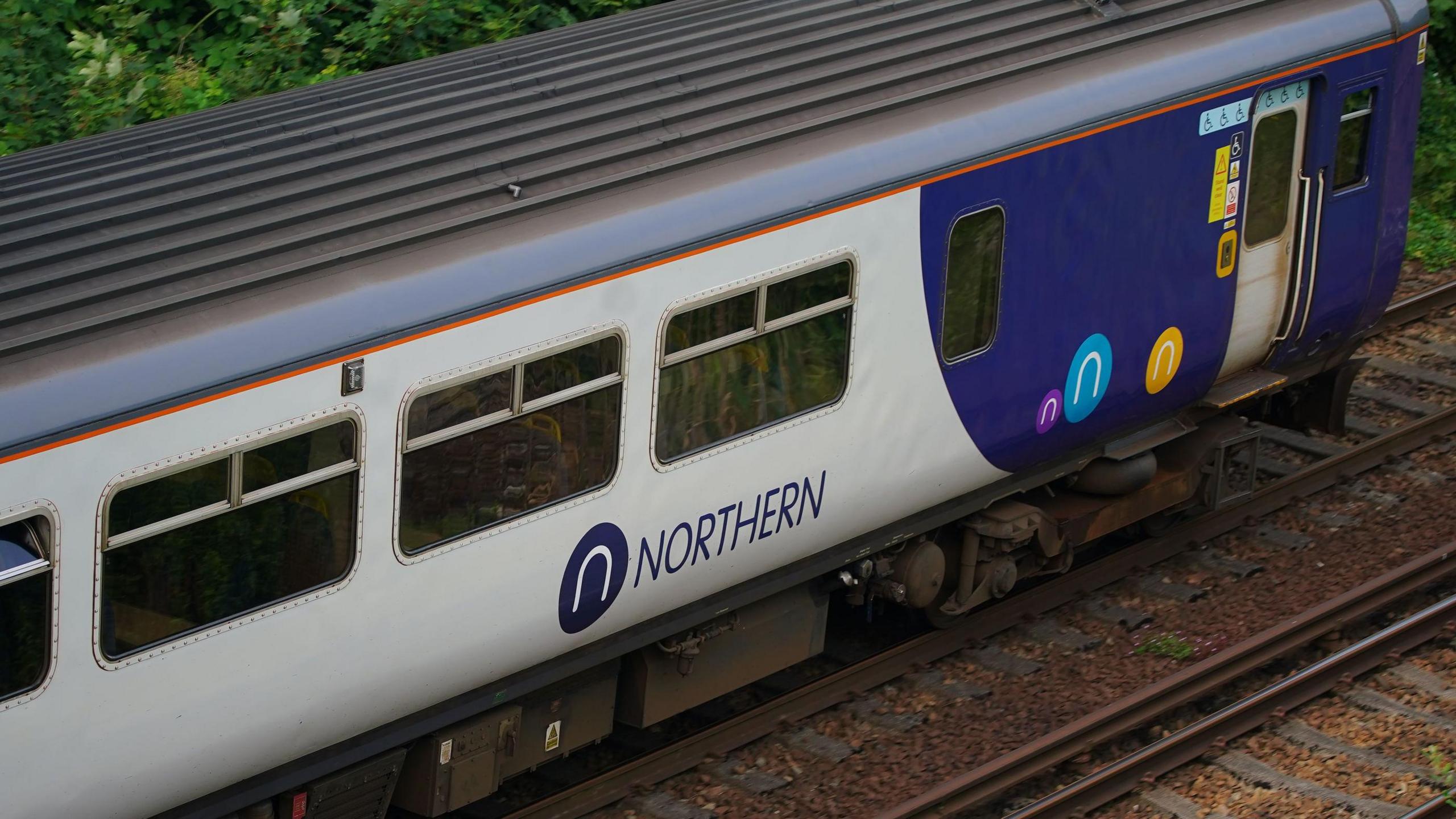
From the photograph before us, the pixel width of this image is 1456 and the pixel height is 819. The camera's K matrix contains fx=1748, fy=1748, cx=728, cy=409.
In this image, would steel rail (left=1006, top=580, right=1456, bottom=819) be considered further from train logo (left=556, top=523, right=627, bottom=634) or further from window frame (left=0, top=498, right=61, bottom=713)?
window frame (left=0, top=498, right=61, bottom=713)

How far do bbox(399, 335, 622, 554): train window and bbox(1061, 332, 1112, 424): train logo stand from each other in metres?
2.82

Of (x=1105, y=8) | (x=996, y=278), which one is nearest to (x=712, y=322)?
(x=996, y=278)

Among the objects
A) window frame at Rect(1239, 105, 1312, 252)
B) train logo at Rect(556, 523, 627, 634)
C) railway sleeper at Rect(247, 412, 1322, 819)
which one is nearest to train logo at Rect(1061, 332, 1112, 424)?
railway sleeper at Rect(247, 412, 1322, 819)

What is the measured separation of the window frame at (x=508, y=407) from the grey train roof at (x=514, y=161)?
0.24 m

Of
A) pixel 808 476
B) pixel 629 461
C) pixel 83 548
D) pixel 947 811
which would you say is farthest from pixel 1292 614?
pixel 83 548

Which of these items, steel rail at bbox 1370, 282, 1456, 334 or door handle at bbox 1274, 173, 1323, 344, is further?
steel rail at bbox 1370, 282, 1456, 334

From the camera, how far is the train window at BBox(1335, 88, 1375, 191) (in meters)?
9.84

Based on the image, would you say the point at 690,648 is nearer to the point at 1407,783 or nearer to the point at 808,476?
the point at 808,476

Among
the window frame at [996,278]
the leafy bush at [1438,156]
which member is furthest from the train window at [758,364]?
the leafy bush at [1438,156]

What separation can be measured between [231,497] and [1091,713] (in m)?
4.81

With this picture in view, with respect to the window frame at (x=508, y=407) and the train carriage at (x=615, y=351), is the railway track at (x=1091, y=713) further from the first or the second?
the window frame at (x=508, y=407)

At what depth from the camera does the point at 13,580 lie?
560cm

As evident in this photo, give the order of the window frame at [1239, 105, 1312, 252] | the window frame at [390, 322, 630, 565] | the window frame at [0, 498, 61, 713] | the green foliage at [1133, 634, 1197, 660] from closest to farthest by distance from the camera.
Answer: the window frame at [0, 498, 61, 713], the window frame at [390, 322, 630, 565], the window frame at [1239, 105, 1312, 252], the green foliage at [1133, 634, 1197, 660]

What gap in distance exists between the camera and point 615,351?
7.10 m
